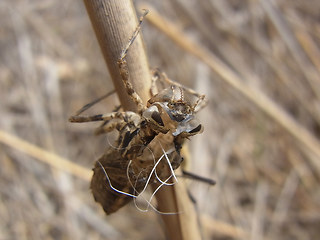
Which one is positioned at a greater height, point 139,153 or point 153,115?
point 153,115

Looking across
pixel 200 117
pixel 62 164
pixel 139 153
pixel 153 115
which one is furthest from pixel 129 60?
pixel 200 117

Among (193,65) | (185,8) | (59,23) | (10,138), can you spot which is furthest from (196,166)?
(59,23)

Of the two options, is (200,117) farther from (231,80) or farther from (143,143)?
(143,143)

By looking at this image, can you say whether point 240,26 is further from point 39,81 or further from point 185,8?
point 39,81

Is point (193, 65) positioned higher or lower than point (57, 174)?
higher

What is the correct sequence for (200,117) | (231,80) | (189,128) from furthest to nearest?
(200,117), (231,80), (189,128)

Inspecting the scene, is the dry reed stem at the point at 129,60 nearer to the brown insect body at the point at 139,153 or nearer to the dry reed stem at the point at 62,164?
the brown insect body at the point at 139,153
